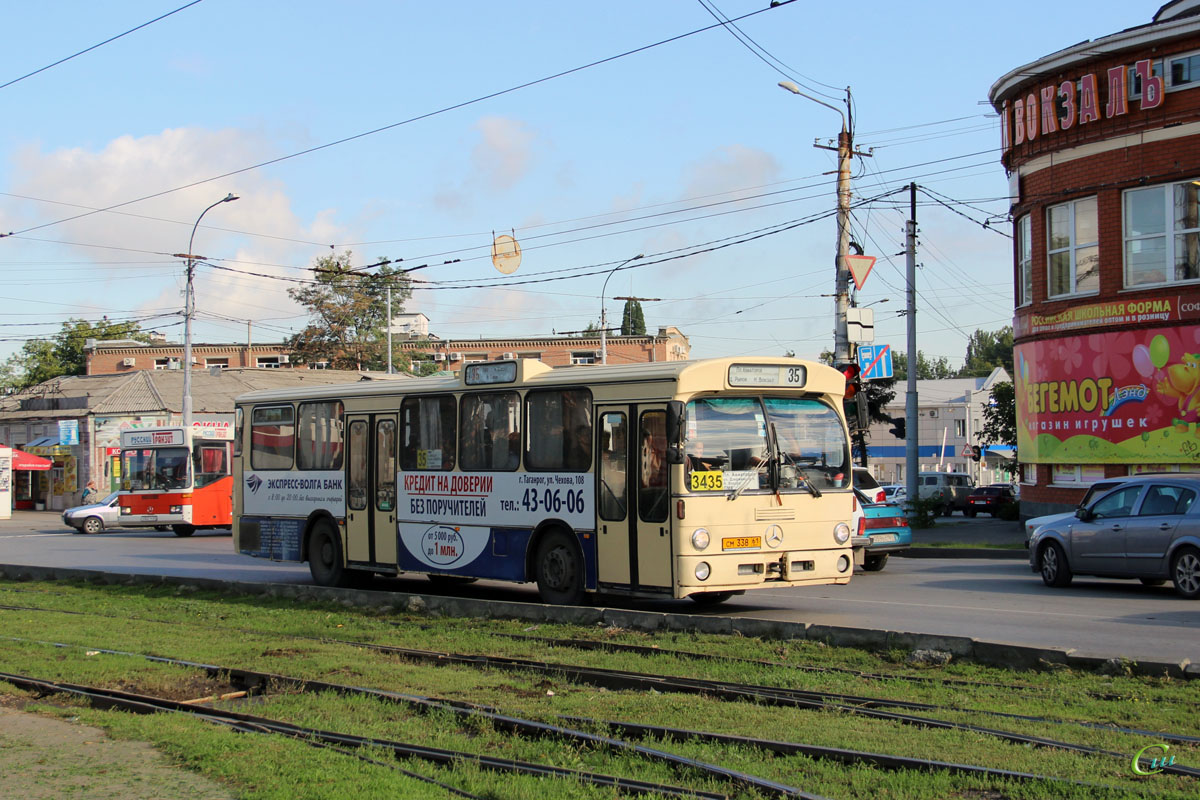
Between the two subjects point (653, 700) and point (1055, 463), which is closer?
point (653, 700)

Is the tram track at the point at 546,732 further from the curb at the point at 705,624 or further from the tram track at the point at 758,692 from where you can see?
the curb at the point at 705,624

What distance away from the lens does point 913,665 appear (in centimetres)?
1012

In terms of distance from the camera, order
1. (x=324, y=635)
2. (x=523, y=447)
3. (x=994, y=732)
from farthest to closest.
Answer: (x=523, y=447) → (x=324, y=635) → (x=994, y=732)

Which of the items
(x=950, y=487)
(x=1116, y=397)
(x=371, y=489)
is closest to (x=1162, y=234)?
(x=1116, y=397)

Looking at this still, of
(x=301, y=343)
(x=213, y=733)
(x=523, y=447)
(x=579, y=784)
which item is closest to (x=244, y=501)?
(x=523, y=447)

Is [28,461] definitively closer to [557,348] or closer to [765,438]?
[557,348]

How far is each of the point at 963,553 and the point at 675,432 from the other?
13.6 metres

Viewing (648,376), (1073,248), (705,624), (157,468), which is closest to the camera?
(705,624)

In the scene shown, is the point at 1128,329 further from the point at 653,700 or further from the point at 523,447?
the point at 653,700

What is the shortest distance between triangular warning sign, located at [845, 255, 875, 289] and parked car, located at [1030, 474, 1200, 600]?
27.6 feet

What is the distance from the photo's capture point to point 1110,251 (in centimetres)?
2583

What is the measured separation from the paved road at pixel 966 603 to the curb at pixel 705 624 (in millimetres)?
586

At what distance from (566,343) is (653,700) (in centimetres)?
7502

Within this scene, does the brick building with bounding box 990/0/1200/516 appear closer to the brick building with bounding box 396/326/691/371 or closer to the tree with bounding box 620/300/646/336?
the brick building with bounding box 396/326/691/371
